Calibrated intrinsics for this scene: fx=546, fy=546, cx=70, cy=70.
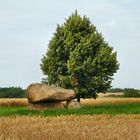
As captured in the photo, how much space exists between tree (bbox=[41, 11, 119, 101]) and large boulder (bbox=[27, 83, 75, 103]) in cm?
768

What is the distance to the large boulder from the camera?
46312 mm

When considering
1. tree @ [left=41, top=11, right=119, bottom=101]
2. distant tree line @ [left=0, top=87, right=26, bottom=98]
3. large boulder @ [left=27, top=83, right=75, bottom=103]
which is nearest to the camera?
large boulder @ [left=27, top=83, right=75, bottom=103]

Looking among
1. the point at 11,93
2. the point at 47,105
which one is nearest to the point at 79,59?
the point at 47,105

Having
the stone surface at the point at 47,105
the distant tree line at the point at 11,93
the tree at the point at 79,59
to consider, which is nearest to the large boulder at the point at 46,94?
the stone surface at the point at 47,105

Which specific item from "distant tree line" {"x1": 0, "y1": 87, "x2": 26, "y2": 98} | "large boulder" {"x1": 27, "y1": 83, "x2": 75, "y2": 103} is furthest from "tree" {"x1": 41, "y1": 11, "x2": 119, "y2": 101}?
"distant tree line" {"x1": 0, "y1": 87, "x2": 26, "y2": 98}

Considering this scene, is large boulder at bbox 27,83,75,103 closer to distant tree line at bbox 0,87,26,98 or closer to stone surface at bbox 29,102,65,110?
stone surface at bbox 29,102,65,110

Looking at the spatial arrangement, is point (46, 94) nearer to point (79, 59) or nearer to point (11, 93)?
point (79, 59)

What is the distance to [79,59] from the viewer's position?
55750mm

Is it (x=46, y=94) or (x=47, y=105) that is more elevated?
(x=46, y=94)

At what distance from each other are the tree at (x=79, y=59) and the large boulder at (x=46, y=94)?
7.68 meters

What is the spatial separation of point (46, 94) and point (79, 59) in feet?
34.1

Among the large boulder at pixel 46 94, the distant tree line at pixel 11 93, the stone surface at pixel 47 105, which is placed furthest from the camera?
the distant tree line at pixel 11 93

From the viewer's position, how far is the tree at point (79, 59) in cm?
5525

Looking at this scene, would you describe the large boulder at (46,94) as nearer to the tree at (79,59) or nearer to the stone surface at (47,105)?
the stone surface at (47,105)
